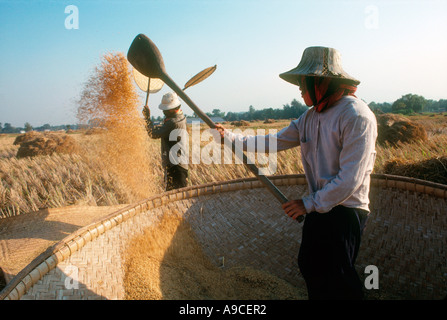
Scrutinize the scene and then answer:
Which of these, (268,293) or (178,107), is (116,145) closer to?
(178,107)

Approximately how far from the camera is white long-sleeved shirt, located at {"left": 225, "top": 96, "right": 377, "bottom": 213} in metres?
1.15

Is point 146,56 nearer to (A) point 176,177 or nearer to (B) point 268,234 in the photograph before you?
(B) point 268,234

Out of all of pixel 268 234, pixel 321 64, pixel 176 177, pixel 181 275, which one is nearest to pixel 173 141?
pixel 176 177

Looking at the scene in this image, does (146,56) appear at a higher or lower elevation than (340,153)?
higher

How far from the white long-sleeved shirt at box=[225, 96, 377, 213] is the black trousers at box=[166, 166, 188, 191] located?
2.16 m

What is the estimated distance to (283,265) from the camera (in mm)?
2221

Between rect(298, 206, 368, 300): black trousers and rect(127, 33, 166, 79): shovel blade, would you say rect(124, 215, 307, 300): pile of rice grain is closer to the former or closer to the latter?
rect(298, 206, 368, 300): black trousers

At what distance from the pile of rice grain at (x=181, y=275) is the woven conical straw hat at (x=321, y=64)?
4.26 ft

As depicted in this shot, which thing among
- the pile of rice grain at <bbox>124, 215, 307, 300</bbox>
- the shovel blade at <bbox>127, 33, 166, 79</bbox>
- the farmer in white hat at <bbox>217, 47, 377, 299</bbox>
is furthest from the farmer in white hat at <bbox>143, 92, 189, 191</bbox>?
the farmer in white hat at <bbox>217, 47, 377, 299</bbox>

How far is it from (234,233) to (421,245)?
1.33 metres

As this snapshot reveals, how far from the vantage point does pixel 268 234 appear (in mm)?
2418

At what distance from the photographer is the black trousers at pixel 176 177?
341cm

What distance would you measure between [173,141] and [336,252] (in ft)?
7.80
